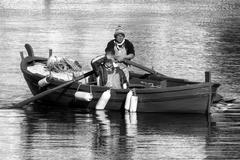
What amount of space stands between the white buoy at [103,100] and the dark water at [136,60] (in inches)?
18.1

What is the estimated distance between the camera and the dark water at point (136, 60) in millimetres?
22422

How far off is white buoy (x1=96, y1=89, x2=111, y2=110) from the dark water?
46 centimetres

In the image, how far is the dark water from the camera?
73.6ft

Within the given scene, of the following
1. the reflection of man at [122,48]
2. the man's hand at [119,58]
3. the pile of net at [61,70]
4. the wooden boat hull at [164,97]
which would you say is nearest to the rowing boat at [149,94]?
the wooden boat hull at [164,97]

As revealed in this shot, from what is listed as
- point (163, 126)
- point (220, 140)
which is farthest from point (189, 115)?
point (220, 140)

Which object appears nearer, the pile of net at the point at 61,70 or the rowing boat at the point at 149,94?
the rowing boat at the point at 149,94

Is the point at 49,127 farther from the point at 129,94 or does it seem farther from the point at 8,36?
the point at 8,36

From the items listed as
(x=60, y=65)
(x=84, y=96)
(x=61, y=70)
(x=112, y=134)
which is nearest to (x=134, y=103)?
(x=84, y=96)

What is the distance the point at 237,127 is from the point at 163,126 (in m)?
1.97

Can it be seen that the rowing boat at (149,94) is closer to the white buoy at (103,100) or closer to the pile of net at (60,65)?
the white buoy at (103,100)

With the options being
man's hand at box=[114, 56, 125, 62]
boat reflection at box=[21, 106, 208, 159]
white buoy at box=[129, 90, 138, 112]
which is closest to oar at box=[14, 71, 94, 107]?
boat reflection at box=[21, 106, 208, 159]

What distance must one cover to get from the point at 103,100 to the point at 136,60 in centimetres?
1545

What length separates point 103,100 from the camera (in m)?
27.4

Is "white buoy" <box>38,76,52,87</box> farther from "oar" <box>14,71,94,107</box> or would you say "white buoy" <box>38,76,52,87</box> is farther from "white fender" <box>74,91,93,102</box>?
"white fender" <box>74,91,93,102</box>
